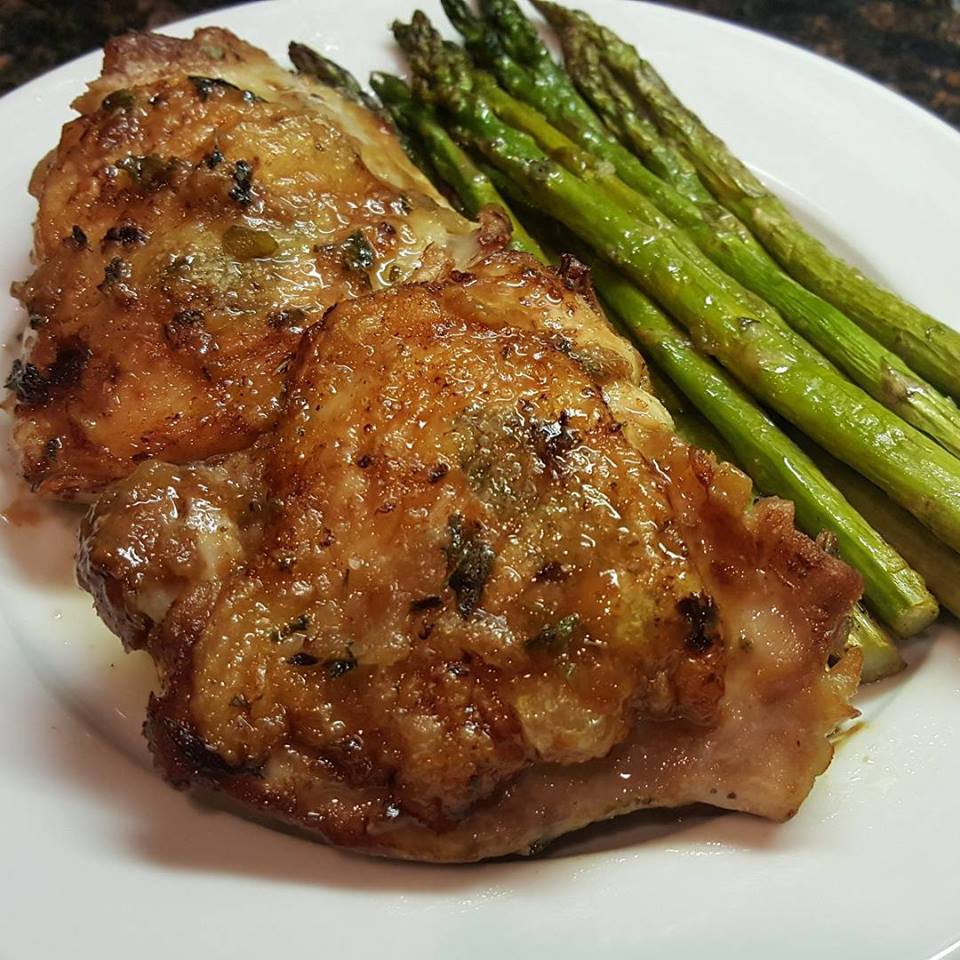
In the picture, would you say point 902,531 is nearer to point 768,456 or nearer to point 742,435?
point 768,456

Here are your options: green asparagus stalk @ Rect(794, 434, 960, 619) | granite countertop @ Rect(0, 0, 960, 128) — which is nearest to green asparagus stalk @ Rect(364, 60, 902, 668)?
green asparagus stalk @ Rect(794, 434, 960, 619)

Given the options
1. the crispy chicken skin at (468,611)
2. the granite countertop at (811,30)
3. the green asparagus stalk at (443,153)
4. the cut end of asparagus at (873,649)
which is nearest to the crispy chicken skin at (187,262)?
the crispy chicken skin at (468,611)

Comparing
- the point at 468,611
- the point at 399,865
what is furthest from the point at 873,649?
the point at 399,865

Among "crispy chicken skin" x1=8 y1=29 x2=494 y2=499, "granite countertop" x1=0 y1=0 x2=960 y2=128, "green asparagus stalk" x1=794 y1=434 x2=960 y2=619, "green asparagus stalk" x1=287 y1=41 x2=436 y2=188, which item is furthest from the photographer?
"granite countertop" x1=0 y1=0 x2=960 y2=128

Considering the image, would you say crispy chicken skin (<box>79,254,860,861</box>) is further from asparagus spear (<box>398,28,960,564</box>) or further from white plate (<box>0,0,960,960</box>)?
asparagus spear (<box>398,28,960,564</box>)

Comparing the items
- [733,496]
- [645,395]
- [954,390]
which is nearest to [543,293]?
[645,395]

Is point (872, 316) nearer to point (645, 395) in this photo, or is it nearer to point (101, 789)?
point (645, 395)
